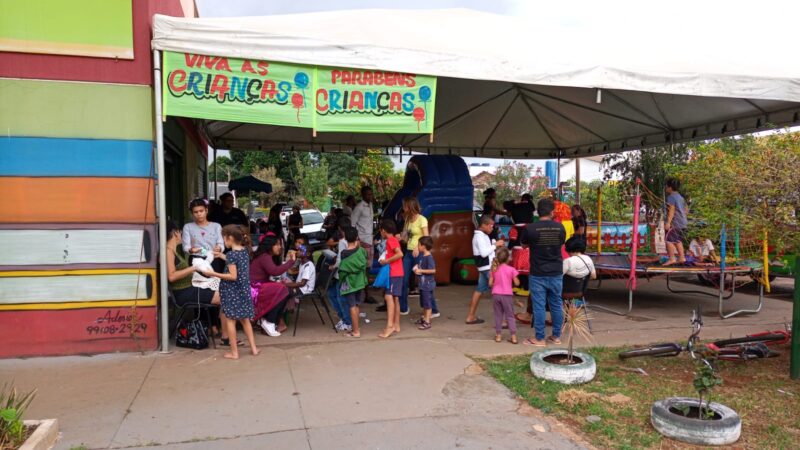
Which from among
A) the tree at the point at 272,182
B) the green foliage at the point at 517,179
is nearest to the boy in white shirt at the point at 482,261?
the green foliage at the point at 517,179

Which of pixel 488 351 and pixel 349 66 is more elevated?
pixel 349 66

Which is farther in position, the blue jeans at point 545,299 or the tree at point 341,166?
the tree at point 341,166

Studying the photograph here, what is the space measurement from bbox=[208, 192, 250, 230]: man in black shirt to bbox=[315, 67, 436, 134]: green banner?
3.80 metres

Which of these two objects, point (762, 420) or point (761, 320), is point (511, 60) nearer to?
point (762, 420)

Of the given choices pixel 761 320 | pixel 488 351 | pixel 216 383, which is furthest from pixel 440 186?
pixel 216 383

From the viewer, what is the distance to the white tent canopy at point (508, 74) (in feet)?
20.1

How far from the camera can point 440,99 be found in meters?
10.6

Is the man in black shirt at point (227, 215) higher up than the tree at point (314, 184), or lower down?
lower down

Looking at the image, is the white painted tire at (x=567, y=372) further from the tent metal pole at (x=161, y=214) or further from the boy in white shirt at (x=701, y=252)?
the boy in white shirt at (x=701, y=252)

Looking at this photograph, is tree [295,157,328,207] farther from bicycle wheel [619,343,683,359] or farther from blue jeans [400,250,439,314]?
bicycle wheel [619,343,683,359]

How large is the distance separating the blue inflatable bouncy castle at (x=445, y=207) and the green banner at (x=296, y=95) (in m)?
3.63

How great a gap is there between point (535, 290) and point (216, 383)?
3.55 m

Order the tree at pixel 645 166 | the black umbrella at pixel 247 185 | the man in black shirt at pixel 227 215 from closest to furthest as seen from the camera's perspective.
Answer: the man in black shirt at pixel 227 215 < the black umbrella at pixel 247 185 < the tree at pixel 645 166

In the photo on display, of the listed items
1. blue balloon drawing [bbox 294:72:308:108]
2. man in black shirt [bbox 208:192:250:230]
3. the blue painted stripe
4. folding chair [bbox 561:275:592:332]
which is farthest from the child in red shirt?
man in black shirt [bbox 208:192:250:230]
